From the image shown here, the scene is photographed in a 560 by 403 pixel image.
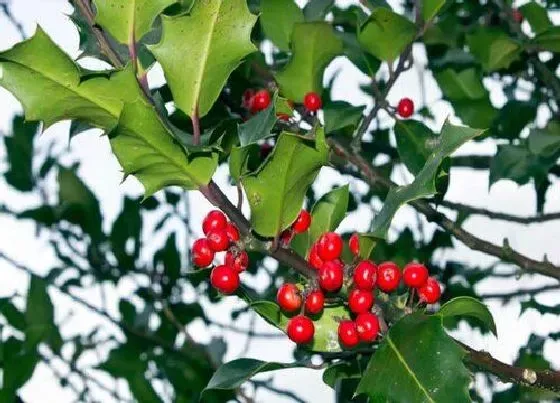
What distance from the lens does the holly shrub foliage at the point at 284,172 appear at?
1.16 meters

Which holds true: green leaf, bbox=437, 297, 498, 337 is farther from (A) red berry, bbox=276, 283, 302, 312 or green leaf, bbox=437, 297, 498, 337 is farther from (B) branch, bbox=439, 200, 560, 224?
(B) branch, bbox=439, 200, 560, 224

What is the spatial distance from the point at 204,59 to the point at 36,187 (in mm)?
2478

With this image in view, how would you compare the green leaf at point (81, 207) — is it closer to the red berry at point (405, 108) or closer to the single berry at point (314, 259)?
the red berry at point (405, 108)

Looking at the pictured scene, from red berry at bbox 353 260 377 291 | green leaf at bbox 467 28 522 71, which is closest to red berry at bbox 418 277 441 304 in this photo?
red berry at bbox 353 260 377 291

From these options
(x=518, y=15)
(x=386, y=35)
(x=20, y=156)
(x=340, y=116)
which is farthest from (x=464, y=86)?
(x=20, y=156)

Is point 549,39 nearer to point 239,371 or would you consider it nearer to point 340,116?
point 340,116

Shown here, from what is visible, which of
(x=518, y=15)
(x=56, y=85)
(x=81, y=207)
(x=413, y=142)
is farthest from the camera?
(x=81, y=207)

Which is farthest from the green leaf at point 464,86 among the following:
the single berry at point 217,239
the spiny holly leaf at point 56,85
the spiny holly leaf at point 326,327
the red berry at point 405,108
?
the spiny holly leaf at point 56,85

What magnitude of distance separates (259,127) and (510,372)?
452 millimetres

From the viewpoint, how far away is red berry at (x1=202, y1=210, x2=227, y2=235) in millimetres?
1234

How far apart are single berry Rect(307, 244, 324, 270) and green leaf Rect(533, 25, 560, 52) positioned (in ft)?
3.53

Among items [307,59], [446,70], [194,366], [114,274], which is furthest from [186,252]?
[307,59]

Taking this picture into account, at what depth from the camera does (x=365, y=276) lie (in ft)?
4.18

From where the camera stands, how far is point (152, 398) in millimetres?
2988
